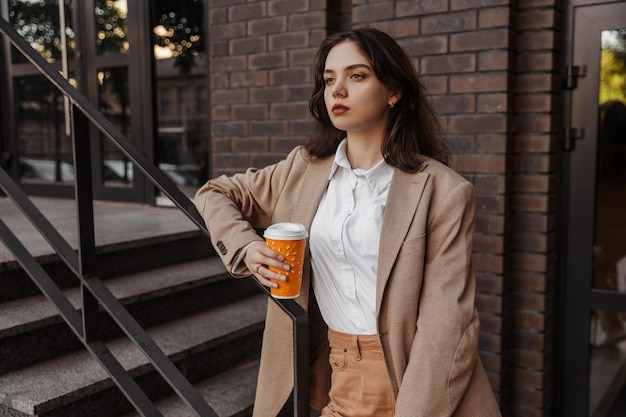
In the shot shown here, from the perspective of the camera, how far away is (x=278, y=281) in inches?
62.2

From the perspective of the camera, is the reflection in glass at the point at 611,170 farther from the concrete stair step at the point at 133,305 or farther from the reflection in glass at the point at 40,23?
the reflection in glass at the point at 40,23

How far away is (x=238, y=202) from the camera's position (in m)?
1.97

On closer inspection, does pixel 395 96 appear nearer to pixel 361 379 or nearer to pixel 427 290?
pixel 427 290

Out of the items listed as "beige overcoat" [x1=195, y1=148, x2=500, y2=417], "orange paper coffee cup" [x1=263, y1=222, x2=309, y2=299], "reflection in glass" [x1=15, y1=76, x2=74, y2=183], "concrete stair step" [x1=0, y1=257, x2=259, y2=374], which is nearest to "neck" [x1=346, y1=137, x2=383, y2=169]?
"beige overcoat" [x1=195, y1=148, x2=500, y2=417]

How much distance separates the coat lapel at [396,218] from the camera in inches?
65.8

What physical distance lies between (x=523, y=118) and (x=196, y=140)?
539cm

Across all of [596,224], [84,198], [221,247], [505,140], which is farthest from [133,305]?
[596,224]

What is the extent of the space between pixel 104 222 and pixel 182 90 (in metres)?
3.66

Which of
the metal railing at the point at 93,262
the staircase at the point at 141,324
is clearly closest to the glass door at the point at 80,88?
the staircase at the point at 141,324

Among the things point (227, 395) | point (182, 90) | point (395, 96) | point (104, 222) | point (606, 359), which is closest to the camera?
point (395, 96)

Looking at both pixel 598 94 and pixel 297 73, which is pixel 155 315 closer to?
pixel 297 73

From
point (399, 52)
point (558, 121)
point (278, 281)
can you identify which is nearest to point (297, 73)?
point (558, 121)

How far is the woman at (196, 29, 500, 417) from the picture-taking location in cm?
166

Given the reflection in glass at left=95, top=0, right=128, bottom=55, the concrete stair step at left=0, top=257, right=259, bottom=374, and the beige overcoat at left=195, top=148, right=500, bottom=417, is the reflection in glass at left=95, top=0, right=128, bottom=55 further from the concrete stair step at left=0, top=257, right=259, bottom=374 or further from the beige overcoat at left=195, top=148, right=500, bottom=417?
the beige overcoat at left=195, top=148, right=500, bottom=417
